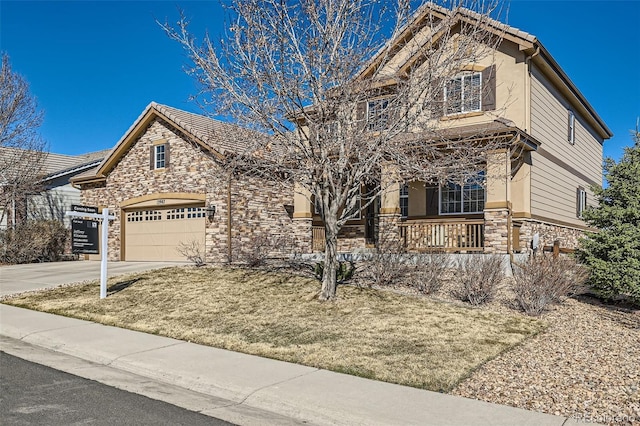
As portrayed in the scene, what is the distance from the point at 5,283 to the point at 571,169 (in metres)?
20.4

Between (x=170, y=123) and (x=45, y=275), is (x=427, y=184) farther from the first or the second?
(x=45, y=275)

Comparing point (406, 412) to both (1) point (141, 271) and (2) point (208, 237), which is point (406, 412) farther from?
(2) point (208, 237)

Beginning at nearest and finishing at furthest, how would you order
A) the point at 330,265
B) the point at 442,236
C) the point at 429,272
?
1. the point at 330,265
2. the point at 429,272
3. the point at 442,236

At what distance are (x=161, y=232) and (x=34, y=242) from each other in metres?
6.69

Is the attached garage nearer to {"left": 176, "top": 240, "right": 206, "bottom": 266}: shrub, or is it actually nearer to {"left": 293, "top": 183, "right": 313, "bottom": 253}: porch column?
{"left": 176, "top": 240, "right": 206, "bottom": 266}: shrub

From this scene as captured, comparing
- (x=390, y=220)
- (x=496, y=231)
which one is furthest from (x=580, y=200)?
(x=390, y=220)

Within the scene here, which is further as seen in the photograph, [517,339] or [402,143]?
[402,143]

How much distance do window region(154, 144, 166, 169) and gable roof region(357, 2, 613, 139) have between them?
11.3 meters

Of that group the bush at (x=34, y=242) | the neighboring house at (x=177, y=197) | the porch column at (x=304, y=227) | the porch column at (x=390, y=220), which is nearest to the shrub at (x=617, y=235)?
the porch column at (x=390, y=220)

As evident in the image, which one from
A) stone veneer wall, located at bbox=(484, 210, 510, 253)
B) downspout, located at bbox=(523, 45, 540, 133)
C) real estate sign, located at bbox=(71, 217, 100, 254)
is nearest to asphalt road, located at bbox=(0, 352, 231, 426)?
real estate sign, located at bbox=(71, 217, 100, 254)

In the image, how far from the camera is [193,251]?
2003 cm

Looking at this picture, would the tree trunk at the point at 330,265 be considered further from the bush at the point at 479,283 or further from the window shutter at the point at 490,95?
the window shutter at the point at 490,95

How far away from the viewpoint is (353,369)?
23.3 feet

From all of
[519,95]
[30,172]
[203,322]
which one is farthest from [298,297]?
[30,172]
